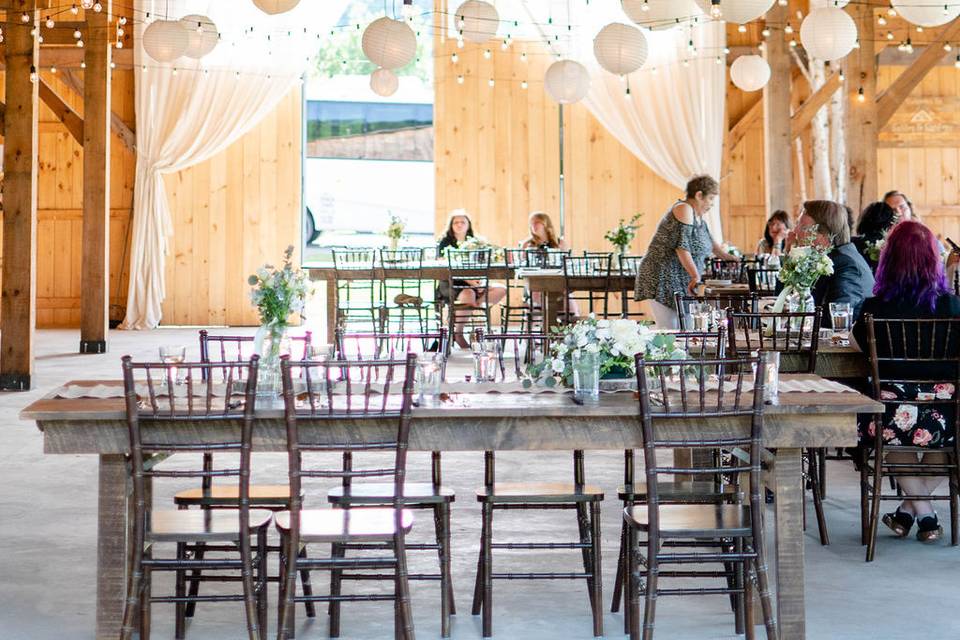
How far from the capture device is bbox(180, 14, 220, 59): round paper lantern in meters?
10.4

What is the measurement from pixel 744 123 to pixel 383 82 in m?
4.80

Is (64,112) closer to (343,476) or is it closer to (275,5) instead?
(275,5)

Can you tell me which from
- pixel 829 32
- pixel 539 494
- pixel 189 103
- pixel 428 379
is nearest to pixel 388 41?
pixel 829 32

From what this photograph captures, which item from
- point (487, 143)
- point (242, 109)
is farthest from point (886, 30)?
point (242, 109)

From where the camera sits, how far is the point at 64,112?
42.6 feet

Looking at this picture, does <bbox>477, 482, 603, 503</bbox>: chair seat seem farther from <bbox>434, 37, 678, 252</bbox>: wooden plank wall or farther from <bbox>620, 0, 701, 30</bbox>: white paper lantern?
<bbox>434, 37, 678, 252</bbox>: wooden plank wall

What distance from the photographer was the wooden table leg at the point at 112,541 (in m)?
3.48

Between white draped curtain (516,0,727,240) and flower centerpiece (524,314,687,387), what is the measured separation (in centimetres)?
1086

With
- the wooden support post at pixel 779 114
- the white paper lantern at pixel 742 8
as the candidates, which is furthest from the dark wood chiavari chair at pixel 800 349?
the wooden support post at pixel 779 114

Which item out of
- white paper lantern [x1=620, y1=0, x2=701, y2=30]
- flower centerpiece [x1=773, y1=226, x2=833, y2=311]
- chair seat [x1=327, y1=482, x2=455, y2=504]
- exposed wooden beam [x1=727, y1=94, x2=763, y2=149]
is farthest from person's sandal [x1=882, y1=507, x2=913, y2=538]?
exposed wooden beam [x1=727, y1=94, x2=763, y2=149]

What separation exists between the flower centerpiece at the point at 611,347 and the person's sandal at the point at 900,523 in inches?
62.0

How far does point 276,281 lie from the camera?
3.97 m

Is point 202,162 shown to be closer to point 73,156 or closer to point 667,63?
point 73,156

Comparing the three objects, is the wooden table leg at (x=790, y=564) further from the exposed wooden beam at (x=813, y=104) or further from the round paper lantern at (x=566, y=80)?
the exposed wooden beam at (x=813, y=104)
